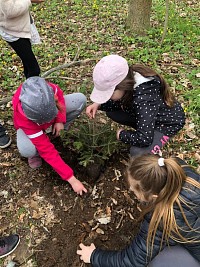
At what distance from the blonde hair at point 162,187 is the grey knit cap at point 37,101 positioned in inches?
35.6

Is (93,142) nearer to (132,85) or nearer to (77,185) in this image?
(77,185)

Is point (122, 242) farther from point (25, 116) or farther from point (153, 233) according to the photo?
point (25, 116)

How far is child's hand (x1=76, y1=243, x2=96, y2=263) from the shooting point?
259 cm

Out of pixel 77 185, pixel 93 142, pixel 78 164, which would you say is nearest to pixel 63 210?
pixel 77 185

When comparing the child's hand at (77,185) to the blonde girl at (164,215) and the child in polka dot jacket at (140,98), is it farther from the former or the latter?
the blonde girl at (164,215)

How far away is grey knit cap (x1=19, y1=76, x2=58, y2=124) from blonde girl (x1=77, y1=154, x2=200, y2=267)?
0.87m

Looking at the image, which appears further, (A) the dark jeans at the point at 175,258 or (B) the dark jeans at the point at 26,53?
(B) the dark jeans at the point at 26,53

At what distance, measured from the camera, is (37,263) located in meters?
2.71

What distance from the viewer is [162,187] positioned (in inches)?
80.7

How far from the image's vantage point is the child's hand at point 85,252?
2592mm

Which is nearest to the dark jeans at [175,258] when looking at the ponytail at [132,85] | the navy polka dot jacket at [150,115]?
the navy polka dot jacket at [150,115]

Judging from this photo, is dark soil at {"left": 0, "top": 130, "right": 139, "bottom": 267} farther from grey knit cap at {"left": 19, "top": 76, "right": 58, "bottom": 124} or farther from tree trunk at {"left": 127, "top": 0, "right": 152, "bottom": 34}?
tree trunk at {"left": 127, "top": 0, "right": 152, "bottom": 34}

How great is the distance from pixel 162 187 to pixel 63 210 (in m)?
1.28

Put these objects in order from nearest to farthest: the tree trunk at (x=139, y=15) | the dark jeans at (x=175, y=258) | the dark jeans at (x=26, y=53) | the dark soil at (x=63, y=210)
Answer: the dark jeans at (x=175, y=258), the dark soil at (x=63, y=210), the dark jeans at (x=26, y=53), the tree trunk at (x=139, y=15)
